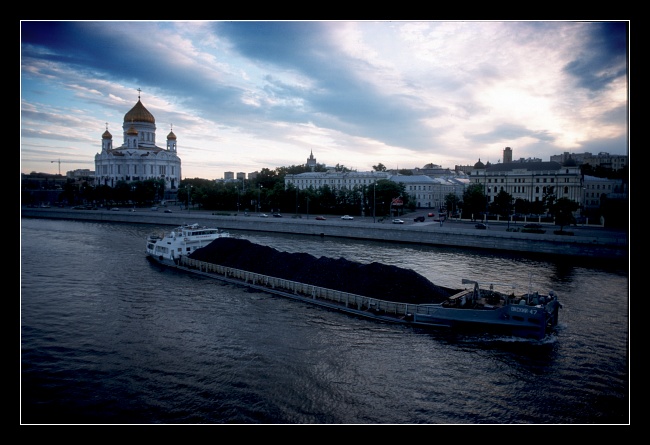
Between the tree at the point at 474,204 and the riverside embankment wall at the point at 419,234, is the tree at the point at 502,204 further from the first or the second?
the riverside embankment wall at the point at 419,234

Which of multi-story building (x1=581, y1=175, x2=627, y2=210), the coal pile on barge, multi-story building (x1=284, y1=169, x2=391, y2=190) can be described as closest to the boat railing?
the coal pile on barge

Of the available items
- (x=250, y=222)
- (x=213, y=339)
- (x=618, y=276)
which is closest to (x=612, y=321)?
(x=618, y=276)

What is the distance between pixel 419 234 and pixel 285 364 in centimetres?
2539

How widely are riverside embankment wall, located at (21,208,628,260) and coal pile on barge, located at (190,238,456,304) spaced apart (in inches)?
610

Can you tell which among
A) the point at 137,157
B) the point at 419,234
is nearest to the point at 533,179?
the point at 419,234

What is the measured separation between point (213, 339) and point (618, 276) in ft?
68.3

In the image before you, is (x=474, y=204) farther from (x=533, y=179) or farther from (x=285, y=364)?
(x=285, y=364)

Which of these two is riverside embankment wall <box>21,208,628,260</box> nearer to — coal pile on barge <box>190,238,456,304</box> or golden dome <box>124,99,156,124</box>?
coal pile on barge <box>190,238,456,304</box>

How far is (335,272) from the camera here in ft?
60.5

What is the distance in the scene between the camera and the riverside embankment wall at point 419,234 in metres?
28.1

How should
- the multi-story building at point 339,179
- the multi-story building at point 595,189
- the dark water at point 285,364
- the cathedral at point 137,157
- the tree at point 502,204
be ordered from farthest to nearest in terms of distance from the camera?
the cathedral at point 137,157 → the multi-story building at point 339,179 → the multi-story building at point 595,189 → the tree at point 502,204 → the dark water at point 285,364

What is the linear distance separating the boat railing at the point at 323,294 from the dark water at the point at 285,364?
763 mm

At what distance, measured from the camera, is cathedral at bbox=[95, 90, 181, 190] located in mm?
87625

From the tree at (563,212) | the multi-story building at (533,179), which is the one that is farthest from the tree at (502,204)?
the tree at (563,212)
